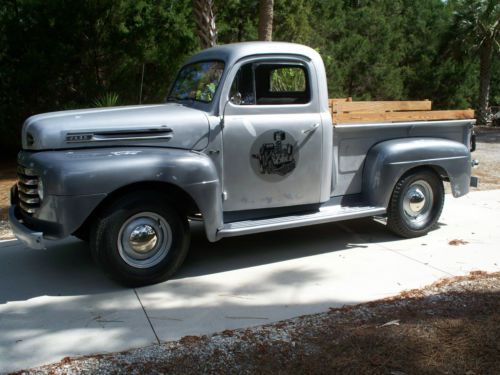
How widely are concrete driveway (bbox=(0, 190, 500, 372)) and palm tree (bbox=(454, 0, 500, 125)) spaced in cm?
1989

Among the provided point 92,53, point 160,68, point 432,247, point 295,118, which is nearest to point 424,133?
point 432,247

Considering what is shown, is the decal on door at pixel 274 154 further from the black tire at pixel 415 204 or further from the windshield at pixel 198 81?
the black tire at pixel 415 204

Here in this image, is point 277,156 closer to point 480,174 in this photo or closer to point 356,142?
point 356,142

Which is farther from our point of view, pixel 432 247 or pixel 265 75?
pixel 432 247

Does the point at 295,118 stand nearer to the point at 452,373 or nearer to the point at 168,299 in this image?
the point at 168,299

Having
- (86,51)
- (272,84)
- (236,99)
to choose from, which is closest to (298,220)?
(236,99)

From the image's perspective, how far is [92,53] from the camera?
1167cm

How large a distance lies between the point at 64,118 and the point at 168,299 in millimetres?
1748

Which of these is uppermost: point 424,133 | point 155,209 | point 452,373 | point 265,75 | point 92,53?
point 92,53

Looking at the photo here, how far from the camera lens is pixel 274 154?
505 centimetres

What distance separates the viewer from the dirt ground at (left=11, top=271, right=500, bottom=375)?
126 inches

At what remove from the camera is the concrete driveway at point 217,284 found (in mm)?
3779

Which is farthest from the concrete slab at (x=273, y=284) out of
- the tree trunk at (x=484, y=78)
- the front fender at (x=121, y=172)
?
the tree trunk at (x=484, y=78)

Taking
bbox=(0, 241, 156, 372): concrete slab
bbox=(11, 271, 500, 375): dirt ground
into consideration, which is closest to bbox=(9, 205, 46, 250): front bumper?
bbox=(0, 241, 156, 372): concrete slab
